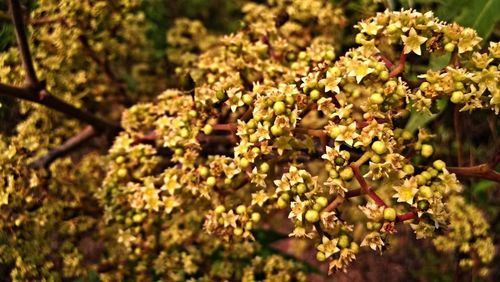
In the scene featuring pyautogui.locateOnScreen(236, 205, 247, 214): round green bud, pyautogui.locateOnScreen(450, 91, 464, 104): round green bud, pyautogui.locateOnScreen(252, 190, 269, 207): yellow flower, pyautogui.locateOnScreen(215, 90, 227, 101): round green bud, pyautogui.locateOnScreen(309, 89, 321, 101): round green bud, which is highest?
pyautogui.locateOnScreen(450, 91, 464, 104): round green bud

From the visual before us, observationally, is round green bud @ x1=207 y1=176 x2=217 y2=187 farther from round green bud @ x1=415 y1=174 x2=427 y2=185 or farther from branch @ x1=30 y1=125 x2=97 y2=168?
branch @ x1=30 y1=125 x2=97 y2=168

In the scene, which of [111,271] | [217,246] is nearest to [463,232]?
[217,246]

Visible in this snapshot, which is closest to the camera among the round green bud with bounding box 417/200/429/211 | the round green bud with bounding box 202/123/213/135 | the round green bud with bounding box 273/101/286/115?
the round green bud with bounding box 417/200/429/211

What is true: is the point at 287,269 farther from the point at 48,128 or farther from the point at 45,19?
the point at 45,19

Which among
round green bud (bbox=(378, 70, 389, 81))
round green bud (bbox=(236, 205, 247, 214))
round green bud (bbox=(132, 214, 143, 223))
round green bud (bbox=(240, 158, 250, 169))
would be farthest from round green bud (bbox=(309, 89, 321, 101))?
round green bud (bbox=(132, 214, 143, 223))

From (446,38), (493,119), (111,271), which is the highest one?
(446,38)

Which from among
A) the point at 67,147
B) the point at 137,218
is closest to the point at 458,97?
the point at 137,218

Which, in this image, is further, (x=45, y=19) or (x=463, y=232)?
(x=463, y=232)

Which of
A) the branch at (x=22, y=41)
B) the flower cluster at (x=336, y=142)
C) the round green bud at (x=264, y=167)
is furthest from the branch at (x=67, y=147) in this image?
the round green bud at (x=264, y=167)
